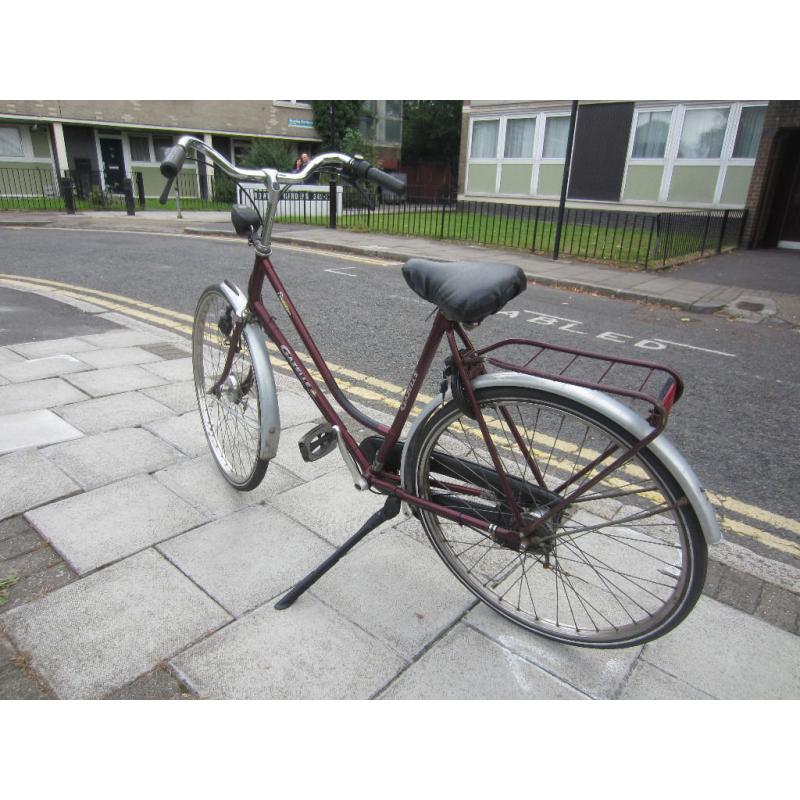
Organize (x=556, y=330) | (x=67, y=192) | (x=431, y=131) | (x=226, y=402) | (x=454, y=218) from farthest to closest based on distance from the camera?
(x=431, y=131)
(x=454, y=218)
(x=67, y=192)
(x=556, y=330)
(x=226, y=402)

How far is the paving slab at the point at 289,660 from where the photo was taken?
6.25 ft

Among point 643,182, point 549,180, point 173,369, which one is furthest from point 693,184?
point 173,369

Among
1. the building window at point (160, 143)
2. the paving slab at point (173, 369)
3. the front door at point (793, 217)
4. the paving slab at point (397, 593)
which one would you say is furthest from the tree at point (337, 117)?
the paving slab at point (397, 593)

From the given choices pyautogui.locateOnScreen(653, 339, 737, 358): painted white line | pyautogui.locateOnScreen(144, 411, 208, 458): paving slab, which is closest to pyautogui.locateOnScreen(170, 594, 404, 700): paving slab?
pyautogui.locateOnScreen(144, 411, 208, 458): paving slab

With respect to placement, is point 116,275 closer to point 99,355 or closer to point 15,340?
point 15,340

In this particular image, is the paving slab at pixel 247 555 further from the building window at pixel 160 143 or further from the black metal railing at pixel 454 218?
the building window at pixel 160 143

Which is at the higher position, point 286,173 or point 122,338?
point 286,173

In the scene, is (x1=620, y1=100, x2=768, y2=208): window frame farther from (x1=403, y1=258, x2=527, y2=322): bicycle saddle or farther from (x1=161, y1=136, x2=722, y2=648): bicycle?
(x1=403, y1=258, x2=527, y2=322): bicycle saddle

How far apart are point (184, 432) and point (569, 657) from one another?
253 centimetres

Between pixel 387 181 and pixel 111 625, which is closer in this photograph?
pixel 111 625

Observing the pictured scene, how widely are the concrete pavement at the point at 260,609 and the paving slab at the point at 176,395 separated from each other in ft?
1.98

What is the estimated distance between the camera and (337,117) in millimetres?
29812

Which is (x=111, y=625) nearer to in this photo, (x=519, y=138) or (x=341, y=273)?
(x=341, y=273)

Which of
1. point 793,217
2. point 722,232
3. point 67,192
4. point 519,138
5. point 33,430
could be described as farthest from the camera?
point 519,138
